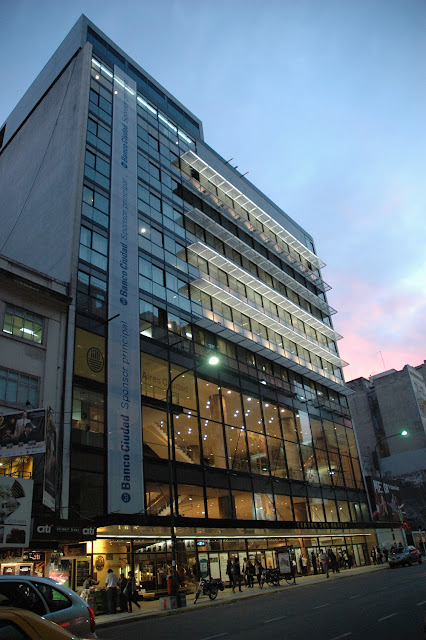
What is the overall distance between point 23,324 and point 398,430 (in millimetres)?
64923

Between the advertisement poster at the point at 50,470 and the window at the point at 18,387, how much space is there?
7.94ft

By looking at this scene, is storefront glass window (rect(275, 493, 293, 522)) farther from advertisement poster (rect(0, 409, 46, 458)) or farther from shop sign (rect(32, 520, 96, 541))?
advertisement poster (rect(0, 409, 46, 458))

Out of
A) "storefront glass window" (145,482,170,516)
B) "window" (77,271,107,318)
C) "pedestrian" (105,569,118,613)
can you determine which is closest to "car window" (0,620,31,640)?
"pedestrian" (105,569,118,613)

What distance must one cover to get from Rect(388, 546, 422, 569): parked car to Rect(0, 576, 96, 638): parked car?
35.1 meters

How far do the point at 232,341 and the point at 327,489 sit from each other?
1644 cm

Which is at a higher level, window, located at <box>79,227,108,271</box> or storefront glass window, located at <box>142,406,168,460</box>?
window, located at <box>79,227,108,271</box>

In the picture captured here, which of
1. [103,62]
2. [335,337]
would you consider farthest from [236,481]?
[103,62]

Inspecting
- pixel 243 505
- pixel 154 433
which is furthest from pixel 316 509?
pixel 154 433

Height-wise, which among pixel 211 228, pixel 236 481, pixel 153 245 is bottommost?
pixel 236 481

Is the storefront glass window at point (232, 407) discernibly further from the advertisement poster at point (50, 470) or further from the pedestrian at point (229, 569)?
the advertisement poster at point (50, 470)

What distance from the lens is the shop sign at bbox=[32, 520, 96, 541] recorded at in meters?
19.0

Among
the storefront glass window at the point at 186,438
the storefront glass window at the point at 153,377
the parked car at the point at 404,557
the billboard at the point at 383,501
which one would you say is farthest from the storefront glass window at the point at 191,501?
the billboard at the point at 383,501

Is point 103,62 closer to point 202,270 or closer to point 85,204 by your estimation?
point 85,204

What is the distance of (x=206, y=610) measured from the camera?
19.3m
